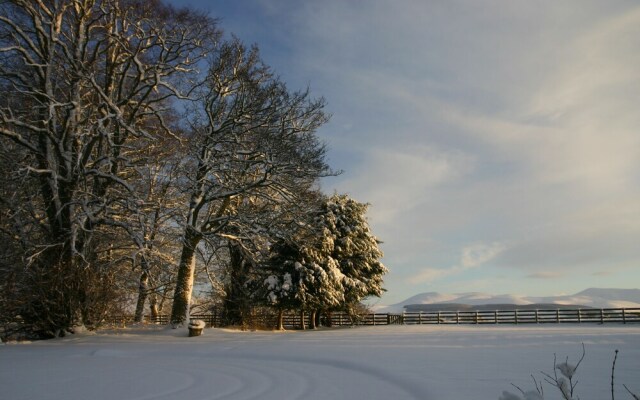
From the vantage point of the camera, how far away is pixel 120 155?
20.3m

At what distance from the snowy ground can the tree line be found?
3219 mm

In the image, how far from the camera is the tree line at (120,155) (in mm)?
18016

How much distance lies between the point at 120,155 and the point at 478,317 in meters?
26.4

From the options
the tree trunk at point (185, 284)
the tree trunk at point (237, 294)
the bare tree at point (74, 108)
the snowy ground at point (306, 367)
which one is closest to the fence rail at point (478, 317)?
the tree trunk at point (237, 294)

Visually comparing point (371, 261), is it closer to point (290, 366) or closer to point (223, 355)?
point (223, 355)

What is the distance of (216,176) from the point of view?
21938 millimetres

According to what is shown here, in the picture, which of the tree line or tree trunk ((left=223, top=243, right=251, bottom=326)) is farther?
tree trunk ((left=223, top=243, right=251, bottom=326))

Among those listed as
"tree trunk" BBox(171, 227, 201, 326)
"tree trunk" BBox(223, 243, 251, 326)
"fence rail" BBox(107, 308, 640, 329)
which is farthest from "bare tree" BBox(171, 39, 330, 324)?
"fence rail" BBox(107, 308, 640, 329)

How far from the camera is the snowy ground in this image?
323 inches

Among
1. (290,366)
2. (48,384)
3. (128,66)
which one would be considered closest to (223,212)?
(128,66)

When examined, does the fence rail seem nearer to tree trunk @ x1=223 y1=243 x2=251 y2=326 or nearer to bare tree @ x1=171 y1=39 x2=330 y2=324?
tree trunk @ x1=223 y1=243 x2=251 y2=326

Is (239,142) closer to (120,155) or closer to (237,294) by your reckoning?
(120,155)

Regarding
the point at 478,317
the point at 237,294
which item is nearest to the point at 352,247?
the point at 237,294

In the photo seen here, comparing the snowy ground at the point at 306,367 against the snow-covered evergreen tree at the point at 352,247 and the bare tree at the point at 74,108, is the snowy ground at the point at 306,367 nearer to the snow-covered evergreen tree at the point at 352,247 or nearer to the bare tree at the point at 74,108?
the bare tree at the point at 74,108
